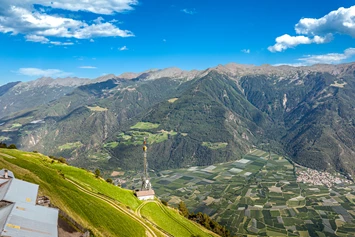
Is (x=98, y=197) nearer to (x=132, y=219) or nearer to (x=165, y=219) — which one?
(x=132, y=219)

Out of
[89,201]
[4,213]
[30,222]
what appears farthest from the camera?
[89,201]

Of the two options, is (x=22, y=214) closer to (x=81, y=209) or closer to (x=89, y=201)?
(x=81, y=209)

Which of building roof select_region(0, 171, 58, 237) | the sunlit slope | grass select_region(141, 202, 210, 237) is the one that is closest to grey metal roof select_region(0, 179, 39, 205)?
building roof select_region(0, 171, 58, 237)

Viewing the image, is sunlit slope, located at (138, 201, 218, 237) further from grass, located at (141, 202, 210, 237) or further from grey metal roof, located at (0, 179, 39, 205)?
grey metal roof, located at (0, 179, 39, 205)

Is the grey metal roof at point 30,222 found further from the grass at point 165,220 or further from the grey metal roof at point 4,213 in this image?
the grass at point 165,220

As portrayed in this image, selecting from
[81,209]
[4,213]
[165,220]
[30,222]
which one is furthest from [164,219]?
[4,213]

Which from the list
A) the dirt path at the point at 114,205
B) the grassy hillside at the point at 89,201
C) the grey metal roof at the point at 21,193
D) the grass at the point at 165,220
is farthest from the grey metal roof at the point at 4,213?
the grass at the point at 165,220
